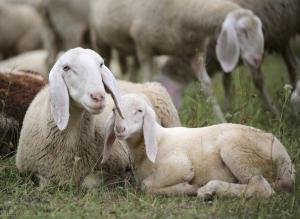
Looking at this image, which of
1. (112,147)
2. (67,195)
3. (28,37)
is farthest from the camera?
(28,37)

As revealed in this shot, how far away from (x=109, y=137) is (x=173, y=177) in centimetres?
52

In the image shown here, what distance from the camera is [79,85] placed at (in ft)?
16.2

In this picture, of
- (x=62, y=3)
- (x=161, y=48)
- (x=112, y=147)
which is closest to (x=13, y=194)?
(x=112, y=147)

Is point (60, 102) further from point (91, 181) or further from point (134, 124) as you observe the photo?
point (91, 181)

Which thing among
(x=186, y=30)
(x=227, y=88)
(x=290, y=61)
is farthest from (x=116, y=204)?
(x=290, y=61)

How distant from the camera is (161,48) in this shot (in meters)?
8.18

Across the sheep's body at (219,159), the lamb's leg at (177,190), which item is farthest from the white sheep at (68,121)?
the lamb's leg at (177,190)

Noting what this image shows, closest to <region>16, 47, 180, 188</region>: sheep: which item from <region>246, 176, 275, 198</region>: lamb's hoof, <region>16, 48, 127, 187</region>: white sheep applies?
<region>16, 48, 127, 187</region>: white sheep

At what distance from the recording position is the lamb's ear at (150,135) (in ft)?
16.7

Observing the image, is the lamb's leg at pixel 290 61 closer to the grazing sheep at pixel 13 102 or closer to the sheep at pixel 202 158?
the grazing sheep at pixel 13 102

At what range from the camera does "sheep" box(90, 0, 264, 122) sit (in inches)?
300

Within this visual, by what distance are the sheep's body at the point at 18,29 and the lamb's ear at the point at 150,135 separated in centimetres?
849

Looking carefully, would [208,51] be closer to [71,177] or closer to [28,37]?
[71,177]

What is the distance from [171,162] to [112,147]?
1.93 feet
